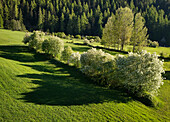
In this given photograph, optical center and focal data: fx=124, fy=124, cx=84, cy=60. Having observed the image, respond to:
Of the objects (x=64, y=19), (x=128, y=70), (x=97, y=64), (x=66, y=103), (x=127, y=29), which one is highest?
(x=64, y=19)

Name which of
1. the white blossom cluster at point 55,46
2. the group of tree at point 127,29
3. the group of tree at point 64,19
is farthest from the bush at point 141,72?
the group of tree at point 64,19

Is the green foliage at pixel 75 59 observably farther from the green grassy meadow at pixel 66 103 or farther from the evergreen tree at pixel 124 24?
the evergreen tree at pixel 124 24

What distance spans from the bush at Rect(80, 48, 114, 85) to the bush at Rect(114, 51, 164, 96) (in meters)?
4.35

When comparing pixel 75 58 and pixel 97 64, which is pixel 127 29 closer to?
pixel 75 58

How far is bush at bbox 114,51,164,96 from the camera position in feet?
79.6

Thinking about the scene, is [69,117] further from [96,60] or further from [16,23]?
[16,23]

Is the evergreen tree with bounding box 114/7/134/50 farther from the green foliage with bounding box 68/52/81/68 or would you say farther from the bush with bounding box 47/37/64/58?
the bush with bounding box 47/37/64/58

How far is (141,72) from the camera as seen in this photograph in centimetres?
2364

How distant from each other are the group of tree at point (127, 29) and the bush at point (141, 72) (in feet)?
108

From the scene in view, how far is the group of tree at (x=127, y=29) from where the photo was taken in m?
56.1

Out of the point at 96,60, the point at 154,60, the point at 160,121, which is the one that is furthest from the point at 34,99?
the point at 154,60

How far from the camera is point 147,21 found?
147m

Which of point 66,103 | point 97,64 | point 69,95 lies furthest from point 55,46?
point 66,103

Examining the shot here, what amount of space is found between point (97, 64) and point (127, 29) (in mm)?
35030
